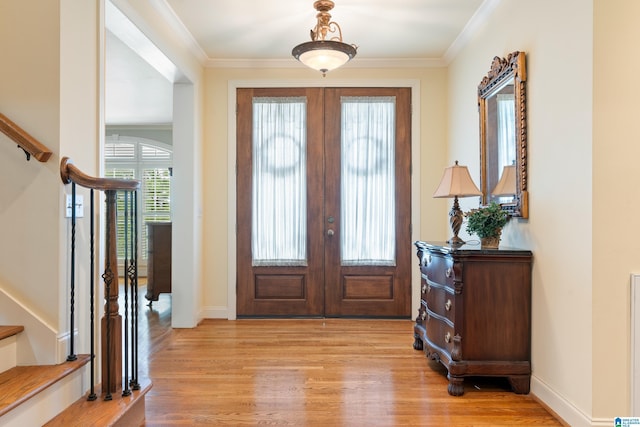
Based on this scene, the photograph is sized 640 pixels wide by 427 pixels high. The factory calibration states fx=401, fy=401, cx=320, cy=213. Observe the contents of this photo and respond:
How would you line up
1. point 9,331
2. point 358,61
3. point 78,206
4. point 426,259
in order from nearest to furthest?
point 9,331 → point 78,206 → point 426,259 → point 358,61

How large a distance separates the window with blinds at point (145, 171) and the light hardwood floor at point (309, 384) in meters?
4.00

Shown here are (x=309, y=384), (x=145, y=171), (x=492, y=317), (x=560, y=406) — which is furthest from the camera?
(x=145, y=171)

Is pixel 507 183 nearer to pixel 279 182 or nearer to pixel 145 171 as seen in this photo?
pixel 279 182

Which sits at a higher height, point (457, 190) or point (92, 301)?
point (457, 190)

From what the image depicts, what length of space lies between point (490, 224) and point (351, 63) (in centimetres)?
250

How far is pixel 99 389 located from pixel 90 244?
766 millimetres

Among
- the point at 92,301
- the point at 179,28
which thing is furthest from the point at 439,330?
the point at 179,28

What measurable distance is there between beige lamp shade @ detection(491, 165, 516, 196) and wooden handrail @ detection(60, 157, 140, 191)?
2.42m

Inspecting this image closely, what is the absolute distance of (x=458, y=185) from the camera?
2816mm

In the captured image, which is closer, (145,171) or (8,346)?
(8,346)

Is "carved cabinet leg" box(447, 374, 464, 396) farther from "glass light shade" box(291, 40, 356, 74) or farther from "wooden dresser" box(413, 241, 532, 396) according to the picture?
"glass light shade" box(291, 40, 356, 74)

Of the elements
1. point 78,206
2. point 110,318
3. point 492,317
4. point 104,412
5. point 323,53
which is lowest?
point 104,412

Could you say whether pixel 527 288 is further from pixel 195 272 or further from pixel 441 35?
pixel 195 272

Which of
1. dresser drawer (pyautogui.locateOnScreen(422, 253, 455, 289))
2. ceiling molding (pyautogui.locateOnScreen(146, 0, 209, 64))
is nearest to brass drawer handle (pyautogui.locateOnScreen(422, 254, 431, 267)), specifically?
dresser drawer (pyautogui.locateOnScreen(422, 253, 455, 289))
